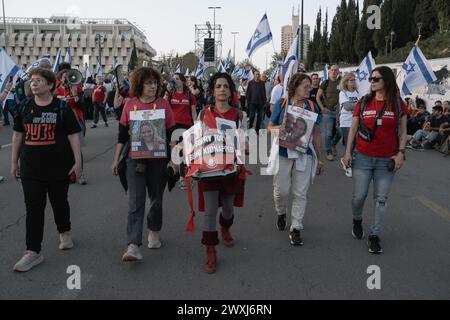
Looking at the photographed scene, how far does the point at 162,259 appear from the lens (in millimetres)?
4117

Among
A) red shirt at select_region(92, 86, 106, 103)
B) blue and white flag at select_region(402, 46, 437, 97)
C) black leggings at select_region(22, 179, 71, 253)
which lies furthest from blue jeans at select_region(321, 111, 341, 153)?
red shirt at select_region(92, 86, 106, 103)

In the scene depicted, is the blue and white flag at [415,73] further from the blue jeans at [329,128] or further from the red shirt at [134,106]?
the red shirt at [134,106]

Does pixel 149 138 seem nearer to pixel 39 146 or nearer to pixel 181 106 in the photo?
pixel 39 146

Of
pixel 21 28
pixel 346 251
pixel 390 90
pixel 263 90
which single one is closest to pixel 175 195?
pixel 346 251

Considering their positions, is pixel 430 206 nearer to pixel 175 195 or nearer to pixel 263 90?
pixel 175 195

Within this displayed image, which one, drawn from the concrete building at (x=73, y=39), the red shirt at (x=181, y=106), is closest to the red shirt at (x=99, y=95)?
the red shirt at (x=181, y=106)

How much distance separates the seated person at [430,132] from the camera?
11.6 metres

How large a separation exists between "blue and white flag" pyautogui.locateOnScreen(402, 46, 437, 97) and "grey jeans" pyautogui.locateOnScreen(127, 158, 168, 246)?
23.3 feet

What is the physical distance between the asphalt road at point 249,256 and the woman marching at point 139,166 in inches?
11.6

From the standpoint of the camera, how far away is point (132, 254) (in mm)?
3947

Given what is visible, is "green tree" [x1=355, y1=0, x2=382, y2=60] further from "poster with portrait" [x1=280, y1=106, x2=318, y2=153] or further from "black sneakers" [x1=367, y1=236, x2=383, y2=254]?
"black sneakers" [x1=367, y1=236, x2=383, y2=254]

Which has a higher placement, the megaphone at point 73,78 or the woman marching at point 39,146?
the megaphone at point 73,78

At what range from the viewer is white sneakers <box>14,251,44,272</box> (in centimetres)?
379

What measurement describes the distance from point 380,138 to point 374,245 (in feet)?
3.46
